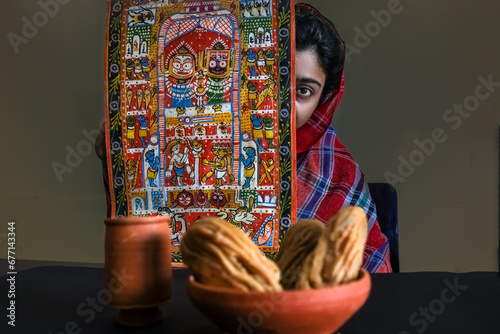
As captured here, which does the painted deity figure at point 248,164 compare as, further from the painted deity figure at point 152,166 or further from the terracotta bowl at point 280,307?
the terracotta bowl at point 280,307

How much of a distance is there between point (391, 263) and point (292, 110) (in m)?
0.53

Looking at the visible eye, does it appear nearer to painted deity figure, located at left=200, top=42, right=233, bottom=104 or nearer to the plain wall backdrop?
painted deity figure, located at left=200, top=42, right=233, bottom=104

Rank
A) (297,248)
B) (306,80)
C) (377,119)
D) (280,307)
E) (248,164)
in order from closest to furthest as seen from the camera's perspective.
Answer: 1. (280,307)
2. (297,248)
3. (248,164)
4. (306,80)
5. (377,119)

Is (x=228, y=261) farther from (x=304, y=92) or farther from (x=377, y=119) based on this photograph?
(x=377, y=119)

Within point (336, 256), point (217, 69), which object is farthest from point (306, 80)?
point (336, 256)

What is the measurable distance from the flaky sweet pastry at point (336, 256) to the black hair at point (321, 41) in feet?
3.52

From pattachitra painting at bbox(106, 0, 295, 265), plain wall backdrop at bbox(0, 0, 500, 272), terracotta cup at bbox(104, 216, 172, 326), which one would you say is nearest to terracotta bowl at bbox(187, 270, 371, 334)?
terracotta cup at bbox(104, 216, 172, 326)

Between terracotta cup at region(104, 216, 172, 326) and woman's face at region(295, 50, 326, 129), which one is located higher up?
woman's face at region(295, 50, 326, 129)

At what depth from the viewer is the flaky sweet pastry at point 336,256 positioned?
15.6 inches

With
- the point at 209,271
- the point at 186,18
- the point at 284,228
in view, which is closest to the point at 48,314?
the point at 209,271

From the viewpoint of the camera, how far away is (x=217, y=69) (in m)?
1.31

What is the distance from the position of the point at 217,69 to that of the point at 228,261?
99cm

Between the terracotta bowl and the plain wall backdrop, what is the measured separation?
5.82 feet

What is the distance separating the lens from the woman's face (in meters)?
1.39
